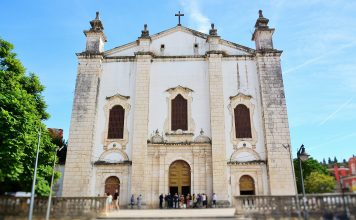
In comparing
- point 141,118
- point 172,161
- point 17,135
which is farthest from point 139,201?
point 17,135

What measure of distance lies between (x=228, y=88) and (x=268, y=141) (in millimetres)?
4740

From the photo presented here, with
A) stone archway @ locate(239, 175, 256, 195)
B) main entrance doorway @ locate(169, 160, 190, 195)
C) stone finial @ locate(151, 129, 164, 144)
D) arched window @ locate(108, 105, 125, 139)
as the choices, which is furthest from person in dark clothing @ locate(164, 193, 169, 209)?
arched window @ locate(108, 105, 125, 139)

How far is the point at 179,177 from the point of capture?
20.8 meters

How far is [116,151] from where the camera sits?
2127 centimetres

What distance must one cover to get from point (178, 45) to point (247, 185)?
1148 centimetres

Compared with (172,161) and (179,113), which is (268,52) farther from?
(172,161)

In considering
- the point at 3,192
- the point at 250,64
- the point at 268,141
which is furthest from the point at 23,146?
the point at 250,64

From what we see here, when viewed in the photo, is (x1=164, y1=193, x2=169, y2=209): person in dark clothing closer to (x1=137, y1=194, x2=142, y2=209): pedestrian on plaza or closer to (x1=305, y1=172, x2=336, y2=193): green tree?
(x1=137, y1=194, x2=142, y2=209): pedestrian on plaza

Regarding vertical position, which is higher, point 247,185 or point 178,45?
point 178,45

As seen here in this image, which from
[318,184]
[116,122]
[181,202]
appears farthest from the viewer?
[318,184]

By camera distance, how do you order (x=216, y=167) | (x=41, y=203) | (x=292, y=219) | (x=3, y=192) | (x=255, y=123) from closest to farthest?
1. (x=292, y=219)
2. (x=41, y=203)
3. (x=3, y=192)
4. (x=216, y=167)
5. (x=255, y=123)

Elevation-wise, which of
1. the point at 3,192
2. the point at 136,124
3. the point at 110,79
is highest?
the point at 110,79

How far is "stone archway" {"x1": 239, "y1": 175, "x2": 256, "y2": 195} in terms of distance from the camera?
2031 centimetres

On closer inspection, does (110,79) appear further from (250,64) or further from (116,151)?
(250,64)
